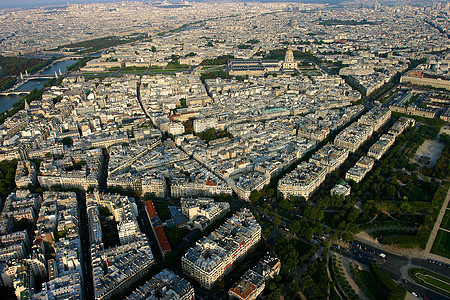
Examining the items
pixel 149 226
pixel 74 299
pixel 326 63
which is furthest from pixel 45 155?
pixel 326 63

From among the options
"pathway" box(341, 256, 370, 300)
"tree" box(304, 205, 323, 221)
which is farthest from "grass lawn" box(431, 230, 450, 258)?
"tree" box(304, 205, 323, 221)

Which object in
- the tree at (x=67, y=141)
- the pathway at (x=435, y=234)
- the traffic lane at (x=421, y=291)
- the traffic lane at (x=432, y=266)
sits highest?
the tree at (x=67, y=141)

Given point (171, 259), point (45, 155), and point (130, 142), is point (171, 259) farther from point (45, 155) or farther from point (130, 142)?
point (45, 155)

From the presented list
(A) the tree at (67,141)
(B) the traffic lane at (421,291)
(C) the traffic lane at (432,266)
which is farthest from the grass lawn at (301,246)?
(A) the tree at (67,141)

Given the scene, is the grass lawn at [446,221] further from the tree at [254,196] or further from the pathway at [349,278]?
the tree at [254,196]

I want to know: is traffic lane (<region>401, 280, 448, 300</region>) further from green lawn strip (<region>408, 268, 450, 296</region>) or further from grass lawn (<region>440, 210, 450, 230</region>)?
grass lawn (<region>440, 210, 450, 230</region>)
